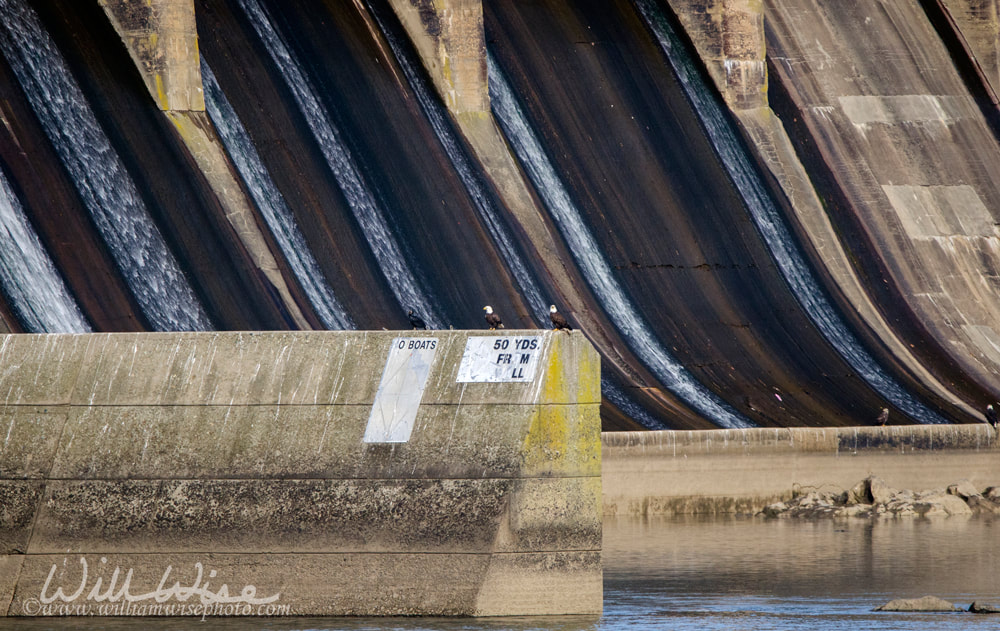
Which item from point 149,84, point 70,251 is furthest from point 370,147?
point 70,251

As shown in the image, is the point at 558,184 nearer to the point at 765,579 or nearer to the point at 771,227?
the point at 771,227

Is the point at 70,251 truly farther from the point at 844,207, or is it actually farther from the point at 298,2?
the point at 844,207

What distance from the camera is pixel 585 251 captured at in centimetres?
3123

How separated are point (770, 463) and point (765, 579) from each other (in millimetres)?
7910

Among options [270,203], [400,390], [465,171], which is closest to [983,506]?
[465,171]

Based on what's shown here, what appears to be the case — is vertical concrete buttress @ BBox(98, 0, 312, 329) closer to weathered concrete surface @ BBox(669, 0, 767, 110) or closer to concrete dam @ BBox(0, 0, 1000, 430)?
concrete dam @ BBox(0, 0, 1000, 430)

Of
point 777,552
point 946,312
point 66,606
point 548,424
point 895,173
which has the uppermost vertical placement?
point 895,173

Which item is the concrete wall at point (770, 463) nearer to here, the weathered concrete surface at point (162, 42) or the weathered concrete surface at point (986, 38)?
the weathered concrete surface at point (162, 42)

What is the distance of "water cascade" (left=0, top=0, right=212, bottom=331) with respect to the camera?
24344 mm

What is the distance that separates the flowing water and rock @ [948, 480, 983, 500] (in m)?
1.29

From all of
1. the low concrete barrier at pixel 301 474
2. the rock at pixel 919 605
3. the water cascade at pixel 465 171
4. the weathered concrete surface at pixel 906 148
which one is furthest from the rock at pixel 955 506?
the low concrete barrier at pixel 301 474

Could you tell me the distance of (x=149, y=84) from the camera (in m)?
26.1

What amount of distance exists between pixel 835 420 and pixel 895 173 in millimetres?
9977

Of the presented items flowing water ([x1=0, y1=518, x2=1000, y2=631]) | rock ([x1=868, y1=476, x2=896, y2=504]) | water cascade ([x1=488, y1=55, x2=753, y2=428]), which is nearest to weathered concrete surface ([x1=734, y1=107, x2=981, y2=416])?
water cascade ([x1=488, y1=55, x2=753, y2=428])
